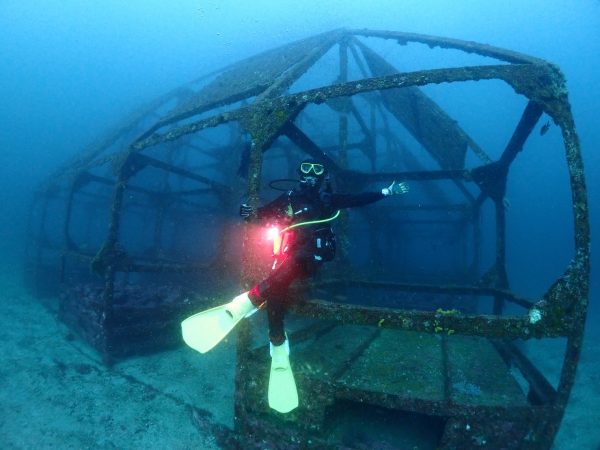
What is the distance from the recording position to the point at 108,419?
4484mm

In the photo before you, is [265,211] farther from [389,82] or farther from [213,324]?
[389,82]

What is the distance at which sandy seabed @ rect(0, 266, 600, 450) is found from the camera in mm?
4129

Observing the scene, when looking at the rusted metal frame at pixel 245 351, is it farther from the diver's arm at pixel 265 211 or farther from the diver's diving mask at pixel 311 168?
Answer: the diver's diving mask at pixel 311 168

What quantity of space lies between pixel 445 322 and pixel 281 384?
5.49 ft

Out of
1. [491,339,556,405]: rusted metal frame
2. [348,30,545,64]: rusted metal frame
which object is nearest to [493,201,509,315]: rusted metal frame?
[491,339,556,405]: rusted metal frame

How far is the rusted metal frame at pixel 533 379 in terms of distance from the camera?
3230 millimetres

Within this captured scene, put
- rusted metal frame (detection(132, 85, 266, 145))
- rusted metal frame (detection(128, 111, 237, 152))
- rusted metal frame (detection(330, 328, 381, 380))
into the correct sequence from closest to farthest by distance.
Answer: rusted metal frame (detection(330, 328, 381, 380)) → rusted metal frame (detection(128, 111, 237, 152)) → rusted metal frame (detection(132, 85, 266, 145))

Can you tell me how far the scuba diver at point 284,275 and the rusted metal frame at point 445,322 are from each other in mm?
549

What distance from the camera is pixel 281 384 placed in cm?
314

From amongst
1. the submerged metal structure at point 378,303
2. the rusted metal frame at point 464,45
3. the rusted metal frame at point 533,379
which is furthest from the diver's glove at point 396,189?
the rusted metal frame at point 533,379

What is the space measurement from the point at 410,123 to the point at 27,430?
9690 millimetres

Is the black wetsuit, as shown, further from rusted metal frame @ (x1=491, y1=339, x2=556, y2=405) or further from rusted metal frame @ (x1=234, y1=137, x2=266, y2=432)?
rusted metal frame @ (x1=491, y1=339, x2=556, y2=405)

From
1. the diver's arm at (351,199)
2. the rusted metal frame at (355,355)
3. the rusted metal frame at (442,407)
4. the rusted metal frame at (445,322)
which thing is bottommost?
the rusted metal frame at (355,355)

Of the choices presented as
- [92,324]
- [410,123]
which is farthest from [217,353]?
[410,123]
